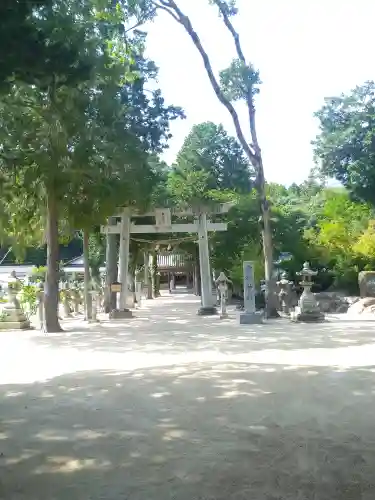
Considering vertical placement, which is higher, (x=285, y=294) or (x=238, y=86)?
(x=238, y=86)

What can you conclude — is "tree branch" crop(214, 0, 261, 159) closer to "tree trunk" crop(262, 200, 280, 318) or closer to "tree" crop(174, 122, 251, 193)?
"tree trunk" crop(262, 200, 280, 318)

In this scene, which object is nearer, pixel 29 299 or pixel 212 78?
pixel 212 78

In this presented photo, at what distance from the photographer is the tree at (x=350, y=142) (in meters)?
23.5

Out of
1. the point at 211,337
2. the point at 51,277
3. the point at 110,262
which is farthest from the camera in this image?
the point at 110,262

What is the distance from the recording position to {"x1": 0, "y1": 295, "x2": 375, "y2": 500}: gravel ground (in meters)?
3.45

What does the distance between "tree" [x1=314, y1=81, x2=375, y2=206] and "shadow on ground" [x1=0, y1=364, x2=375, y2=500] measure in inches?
703

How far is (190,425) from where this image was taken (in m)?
4.82

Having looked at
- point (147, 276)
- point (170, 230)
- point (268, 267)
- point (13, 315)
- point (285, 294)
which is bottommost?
point (13, 315)

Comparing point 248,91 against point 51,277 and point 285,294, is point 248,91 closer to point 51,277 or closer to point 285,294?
point 285,294

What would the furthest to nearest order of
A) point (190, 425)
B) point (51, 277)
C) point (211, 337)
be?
point (51, 277) < point (211, 337) < point (190, 425)

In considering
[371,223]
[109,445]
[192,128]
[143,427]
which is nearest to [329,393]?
[143,427]

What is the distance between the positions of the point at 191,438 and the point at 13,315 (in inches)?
479

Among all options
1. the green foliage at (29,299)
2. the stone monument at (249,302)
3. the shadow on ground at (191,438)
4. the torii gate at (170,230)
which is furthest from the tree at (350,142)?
the shadow on ground at (191,438)

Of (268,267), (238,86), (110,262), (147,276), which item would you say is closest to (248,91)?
(238,86)
